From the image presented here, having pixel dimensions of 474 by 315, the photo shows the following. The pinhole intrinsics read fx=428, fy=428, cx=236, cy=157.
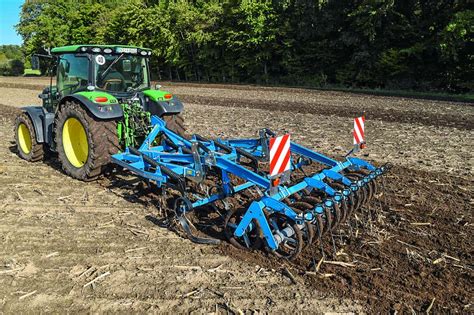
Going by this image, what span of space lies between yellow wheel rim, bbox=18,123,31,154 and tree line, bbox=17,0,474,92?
17.9 meters

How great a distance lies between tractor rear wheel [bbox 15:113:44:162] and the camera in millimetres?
6986

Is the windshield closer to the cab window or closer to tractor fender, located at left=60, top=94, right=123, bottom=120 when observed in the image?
the cab window

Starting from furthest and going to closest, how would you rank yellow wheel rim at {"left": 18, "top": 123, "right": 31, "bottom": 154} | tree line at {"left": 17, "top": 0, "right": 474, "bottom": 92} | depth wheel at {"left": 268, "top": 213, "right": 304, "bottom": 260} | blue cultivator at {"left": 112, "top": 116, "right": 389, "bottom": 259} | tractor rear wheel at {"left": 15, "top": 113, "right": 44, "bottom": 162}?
tree line at {"left": 17, "top": 0, "right": 474, "bottom": 92} → yellow wheel rim at {"left": 18, "top": 123, "right": 31, "bottom": 154} → tractor rear wheel at {"left": 15, "top": 113, "right": 44, "bottom": 162} → blue cultivator at {"left": 112, "top": 116, "right": 389, "bottom": 259} → depth wheel at {"left": 268, "top": 213, "right": 304, "bottom": 260}

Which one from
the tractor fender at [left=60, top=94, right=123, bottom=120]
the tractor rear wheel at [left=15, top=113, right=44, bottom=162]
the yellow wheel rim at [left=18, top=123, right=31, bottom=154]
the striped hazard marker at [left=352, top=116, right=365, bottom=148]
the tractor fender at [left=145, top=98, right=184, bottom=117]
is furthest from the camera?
the yellow wheel rim at [left=18, top=123, right=31, bottom=154]

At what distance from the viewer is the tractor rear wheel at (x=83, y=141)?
18.8 feet

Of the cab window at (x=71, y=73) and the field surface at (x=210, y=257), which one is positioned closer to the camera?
the field surface at (x=210, y=257)

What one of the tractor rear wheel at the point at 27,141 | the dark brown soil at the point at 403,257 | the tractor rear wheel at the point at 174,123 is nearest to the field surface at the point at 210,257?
the dark brown soil at the point at 403,257

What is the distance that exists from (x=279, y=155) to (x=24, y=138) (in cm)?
535

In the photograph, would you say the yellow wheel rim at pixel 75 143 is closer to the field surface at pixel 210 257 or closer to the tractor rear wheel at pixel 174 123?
the field surface at pixel 210 257

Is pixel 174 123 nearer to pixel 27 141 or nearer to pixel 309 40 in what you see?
pixel 27 141

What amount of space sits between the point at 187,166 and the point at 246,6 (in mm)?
25306

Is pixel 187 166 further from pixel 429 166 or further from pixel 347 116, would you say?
pixel 347 116

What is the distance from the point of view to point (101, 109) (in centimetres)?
574

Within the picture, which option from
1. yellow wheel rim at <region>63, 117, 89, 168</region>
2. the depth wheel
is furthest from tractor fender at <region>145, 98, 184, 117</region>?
the depth wheel
